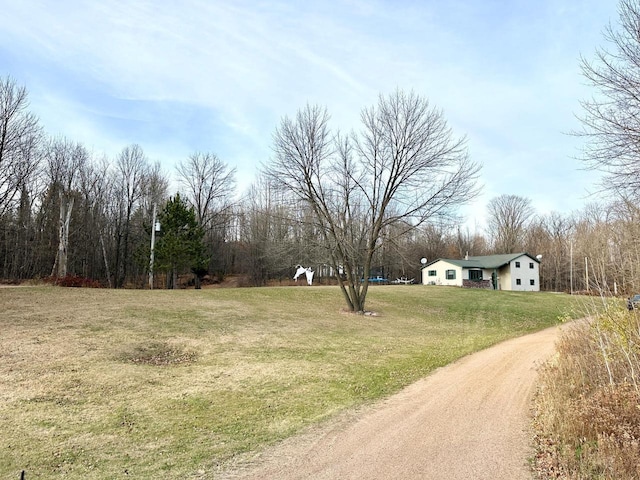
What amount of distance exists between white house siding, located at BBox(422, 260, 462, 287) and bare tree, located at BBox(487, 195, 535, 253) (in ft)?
66.9

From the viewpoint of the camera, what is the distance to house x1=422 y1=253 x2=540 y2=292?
3781cm

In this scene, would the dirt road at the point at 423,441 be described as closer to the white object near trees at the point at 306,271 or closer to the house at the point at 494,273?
the white object near trees at the point at 306,271

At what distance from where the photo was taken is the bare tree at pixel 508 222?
184 ft

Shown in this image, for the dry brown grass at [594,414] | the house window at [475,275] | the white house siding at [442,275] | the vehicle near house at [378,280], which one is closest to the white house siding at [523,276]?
the house window at [475,275]

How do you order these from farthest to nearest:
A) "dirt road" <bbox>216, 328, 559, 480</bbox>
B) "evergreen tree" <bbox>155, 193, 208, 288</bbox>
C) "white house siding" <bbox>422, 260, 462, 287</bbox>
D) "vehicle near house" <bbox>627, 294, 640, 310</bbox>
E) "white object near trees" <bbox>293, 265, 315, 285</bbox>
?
"white house siding" <bbox>422, 260, 462, 287</bbox> < "white object near trees" <bbox>293, 265, 315, 285</bbox> < "evergreen tree" <bbox>155, 193, 208, 288</bbox> < "vehicle near house" <bbox>627, 294, 640, 310</bbox> < "dirt road" <bbox>216, 328, 559, 480</bbox>

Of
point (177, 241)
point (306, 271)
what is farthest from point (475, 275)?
point (177, 241)

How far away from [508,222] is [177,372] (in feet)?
192

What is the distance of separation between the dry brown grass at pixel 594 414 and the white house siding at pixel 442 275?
3187 centimetres

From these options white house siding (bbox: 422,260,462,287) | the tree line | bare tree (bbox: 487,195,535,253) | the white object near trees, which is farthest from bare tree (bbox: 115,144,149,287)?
bare tree (bbox: 487,195,535,253)

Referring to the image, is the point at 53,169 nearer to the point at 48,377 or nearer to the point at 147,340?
the point at 147,340

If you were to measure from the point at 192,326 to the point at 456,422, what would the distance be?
9.09 meters

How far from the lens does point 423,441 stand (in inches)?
179

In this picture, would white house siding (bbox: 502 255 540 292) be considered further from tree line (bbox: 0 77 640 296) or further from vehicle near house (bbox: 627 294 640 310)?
vehicle near house (bbox: 627 294 640 310)

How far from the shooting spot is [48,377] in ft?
22.8
